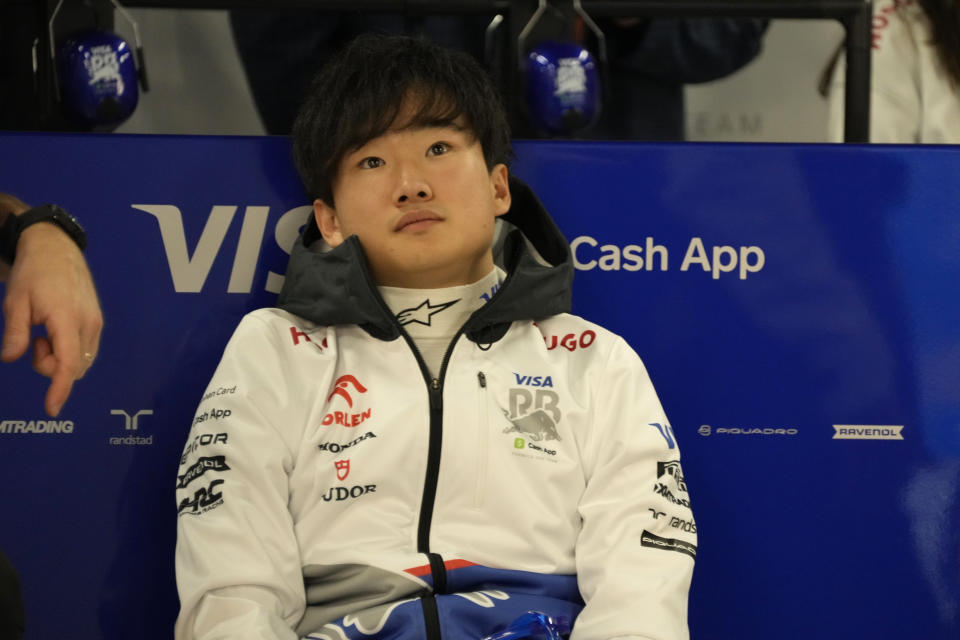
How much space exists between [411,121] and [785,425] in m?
0.74

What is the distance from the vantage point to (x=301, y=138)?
174cm

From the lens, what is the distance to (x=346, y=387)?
1601 mm

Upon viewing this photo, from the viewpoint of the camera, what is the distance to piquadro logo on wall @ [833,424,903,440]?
182 centimetres

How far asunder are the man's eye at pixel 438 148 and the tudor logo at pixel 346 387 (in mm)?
343

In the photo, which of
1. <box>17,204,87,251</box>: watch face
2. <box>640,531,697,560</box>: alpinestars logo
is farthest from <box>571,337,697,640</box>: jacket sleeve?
<box>17,204,87,251</box>: watch face

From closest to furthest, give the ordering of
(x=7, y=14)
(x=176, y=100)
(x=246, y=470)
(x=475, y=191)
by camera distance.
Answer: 1. (x=246, y=470)
2. (x=475, y=191)
3. (x=7, y=14)
4. (x=176, y=100)

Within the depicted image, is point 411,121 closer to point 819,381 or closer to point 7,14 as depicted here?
point 819,381

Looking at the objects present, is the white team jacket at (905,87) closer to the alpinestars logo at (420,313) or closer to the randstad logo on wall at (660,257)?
the randstad logo on wall at (660,257)

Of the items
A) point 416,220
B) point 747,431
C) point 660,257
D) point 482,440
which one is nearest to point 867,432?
point 747,431

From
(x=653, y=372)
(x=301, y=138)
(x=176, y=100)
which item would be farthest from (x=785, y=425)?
(x=176, y=100)

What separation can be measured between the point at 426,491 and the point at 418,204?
399 mm

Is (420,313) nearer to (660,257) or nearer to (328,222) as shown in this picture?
(328,222)

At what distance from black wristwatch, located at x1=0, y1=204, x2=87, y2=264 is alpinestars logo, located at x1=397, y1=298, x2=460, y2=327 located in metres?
0.48

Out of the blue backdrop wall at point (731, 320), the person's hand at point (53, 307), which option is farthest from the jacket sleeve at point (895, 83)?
the person's hand at point (53, 307)
